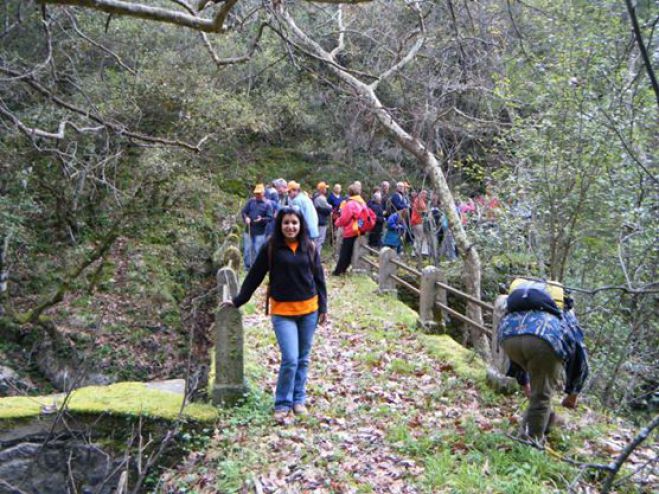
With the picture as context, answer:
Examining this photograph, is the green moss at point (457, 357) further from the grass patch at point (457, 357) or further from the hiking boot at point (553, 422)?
the hiking boot at point (553, 422)

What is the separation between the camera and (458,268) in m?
14.8

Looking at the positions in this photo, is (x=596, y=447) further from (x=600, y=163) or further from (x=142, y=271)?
(x=142, y=271)

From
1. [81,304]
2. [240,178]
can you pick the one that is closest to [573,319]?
[81,304]

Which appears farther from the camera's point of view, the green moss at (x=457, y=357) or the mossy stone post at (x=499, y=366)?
the green moss at (x=457, y=357)

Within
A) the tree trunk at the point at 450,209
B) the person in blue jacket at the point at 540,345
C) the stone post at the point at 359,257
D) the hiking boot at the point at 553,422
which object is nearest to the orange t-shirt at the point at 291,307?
the person in blue jacket at the point at 540,345

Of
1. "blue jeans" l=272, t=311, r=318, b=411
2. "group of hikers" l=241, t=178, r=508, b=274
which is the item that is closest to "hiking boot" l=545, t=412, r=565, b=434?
"blue jeans" l=272, t=311, r=318, b=411

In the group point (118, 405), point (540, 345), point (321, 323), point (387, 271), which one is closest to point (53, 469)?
point (118, 405)

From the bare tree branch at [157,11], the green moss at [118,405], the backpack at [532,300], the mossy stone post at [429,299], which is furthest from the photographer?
the mossy stone post at [429,299]

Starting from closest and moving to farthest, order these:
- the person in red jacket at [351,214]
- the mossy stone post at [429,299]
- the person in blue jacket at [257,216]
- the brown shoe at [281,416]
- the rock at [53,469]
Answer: the rock at [53,469]
the brown shoe at [281,416]
the mossy stone post at [429,299]
the person in blue jacket at [257,216]
the person in red jacket at [351,214]

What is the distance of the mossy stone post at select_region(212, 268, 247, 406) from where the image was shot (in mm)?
5746

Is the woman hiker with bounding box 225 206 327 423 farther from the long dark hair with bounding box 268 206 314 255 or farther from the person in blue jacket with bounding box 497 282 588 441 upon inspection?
the person in blue jacket with bounding box 497 282 588 441

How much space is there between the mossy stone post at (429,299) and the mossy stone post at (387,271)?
3.02m

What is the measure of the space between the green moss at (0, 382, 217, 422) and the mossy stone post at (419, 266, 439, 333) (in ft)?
13.5

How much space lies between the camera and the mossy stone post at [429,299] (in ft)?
28.7
